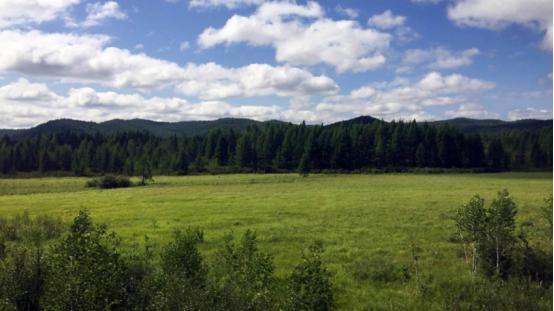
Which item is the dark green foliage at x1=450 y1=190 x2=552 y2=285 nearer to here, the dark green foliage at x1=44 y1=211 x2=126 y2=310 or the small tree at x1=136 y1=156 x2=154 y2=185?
the dark green foliage at x1=44 y1=211 x2=126 y2=310

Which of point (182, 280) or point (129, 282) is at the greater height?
point (182, 280)

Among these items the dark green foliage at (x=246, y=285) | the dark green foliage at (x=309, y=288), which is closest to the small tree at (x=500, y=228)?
the dark green foliage at (x=309, y=288)

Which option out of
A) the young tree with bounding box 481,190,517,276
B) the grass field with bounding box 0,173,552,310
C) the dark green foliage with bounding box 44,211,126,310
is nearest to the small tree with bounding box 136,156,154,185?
the grass field with bounding box 0,173,552,310

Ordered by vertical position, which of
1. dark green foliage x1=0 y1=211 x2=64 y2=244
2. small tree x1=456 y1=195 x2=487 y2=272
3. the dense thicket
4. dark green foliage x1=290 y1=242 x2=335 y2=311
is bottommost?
dark green foliage x1=0 y1=211 x2=64 y2=244

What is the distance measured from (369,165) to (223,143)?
4702 centimetres

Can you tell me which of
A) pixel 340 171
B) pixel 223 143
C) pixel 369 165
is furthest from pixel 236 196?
pixel 223 143

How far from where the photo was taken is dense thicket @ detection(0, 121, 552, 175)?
4818 inches

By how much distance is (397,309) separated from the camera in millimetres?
13945

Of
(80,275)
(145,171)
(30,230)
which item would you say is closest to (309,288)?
(80,275)

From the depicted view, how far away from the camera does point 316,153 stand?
124188 millimetres

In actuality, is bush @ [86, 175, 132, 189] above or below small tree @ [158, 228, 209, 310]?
below

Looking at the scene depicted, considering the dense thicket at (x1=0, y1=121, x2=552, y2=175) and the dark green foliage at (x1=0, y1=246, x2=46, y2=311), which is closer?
the dark green foliage at (x1=0, y1=246, x2=46, y2=311)

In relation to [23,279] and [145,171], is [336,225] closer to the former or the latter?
[23,279]

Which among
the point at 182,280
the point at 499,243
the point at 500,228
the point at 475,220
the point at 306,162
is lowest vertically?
the point at 499,243
